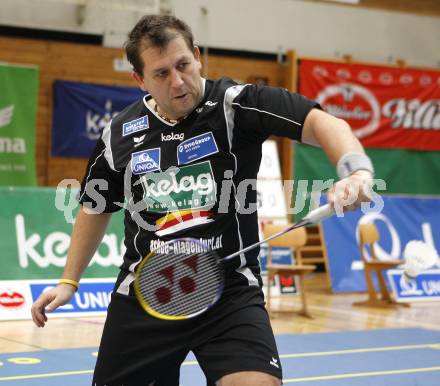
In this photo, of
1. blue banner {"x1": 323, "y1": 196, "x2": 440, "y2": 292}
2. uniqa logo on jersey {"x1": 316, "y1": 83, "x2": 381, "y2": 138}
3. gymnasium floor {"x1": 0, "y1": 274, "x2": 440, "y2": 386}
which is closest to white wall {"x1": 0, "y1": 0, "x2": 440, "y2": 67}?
uniqa logo on jersey {"x1": 316, "y1": 83, "x2": 381, "y2": 138}

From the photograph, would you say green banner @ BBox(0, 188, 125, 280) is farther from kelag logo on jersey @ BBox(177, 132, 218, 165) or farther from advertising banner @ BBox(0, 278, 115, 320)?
kelag logo on jersey @ BBox(177, 132, 218, 165)

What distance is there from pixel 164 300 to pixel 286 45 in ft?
39.1

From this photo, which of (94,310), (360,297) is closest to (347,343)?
(94,310)

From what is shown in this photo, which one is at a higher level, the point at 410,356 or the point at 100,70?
the point at 100,70

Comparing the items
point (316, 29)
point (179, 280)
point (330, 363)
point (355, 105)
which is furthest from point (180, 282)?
point (316, 29)

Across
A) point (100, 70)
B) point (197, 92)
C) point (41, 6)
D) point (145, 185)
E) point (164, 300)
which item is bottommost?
point (164, 300)

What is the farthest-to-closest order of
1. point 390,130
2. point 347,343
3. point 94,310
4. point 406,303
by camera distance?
point 390,130
point 406,303
point 94,310
point 347,343

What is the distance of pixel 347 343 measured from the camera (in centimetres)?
699

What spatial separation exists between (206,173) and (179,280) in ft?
1.30

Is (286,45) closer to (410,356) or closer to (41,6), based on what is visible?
(41,6)

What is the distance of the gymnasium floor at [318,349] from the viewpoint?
550cm

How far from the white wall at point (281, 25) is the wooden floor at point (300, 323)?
5.28 metres

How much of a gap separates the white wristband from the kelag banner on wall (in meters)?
10.3

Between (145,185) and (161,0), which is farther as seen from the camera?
(161,0)
